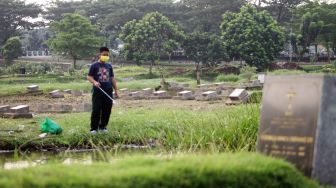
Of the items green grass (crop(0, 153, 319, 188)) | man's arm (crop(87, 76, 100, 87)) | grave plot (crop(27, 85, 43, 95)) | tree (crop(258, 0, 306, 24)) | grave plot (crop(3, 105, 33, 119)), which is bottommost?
grave plot (crop(27, 85, 43, 95))

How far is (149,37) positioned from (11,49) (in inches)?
536

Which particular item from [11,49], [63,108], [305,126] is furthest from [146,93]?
[11,49]

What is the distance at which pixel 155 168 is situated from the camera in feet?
14.3

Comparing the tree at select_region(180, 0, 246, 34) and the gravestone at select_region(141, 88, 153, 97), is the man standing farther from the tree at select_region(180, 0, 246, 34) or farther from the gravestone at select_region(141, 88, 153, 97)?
the tree at select_region(180, 0, 246, 34)

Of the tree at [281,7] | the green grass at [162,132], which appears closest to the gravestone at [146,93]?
the green grass at [162,132]

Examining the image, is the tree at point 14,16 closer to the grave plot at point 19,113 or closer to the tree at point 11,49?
the tree at point 11,49

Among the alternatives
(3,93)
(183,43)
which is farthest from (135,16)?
(3,93)

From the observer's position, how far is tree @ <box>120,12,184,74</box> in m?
39.3

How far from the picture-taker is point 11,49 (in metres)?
44.4

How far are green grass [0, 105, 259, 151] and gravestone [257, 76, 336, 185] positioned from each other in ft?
3.24

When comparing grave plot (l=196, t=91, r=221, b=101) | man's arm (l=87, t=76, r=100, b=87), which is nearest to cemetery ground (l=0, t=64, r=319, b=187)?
man's arm (l=87, t=76, r=100, b=87)

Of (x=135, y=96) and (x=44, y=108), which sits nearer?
(x=44, y=108)

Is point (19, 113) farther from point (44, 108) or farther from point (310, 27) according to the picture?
point (310, 27)

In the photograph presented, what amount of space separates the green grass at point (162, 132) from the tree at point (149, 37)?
86.9ft
